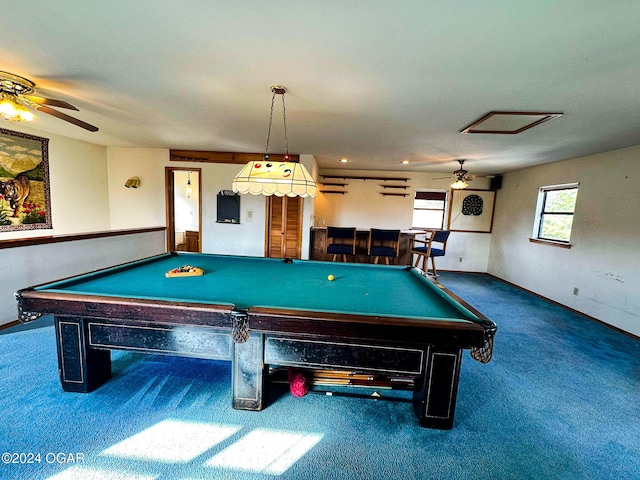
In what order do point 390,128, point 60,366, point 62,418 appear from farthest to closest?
1. point 390,128
2. point 60,366
3. point 62,418

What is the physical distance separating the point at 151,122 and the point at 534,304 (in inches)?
245

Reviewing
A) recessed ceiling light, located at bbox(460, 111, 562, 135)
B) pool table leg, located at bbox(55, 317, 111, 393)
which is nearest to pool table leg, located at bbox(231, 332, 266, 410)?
pool table leg, located at bbox(55, 317, 111, 393)

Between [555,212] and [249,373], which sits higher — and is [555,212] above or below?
above

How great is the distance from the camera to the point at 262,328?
1515mm

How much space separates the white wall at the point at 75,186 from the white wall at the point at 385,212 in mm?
4319

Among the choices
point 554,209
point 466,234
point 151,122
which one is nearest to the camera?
point 151,122

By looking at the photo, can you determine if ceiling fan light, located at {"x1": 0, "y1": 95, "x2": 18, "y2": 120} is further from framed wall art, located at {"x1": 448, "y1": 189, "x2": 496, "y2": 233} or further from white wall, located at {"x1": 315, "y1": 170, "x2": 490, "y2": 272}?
framed wall art, located at {"x1": 448, "y1": 189, "x2": 496, "y2": 233}

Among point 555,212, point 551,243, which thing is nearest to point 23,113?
point 551,243

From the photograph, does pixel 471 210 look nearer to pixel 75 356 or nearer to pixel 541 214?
pixel 541 214

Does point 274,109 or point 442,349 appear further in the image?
point 274,109

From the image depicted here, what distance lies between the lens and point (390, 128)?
317 cm

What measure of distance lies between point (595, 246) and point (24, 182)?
8354 mm

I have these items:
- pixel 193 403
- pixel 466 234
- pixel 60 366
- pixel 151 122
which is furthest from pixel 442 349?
pixel 466 234

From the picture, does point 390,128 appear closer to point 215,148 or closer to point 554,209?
point 215,148
